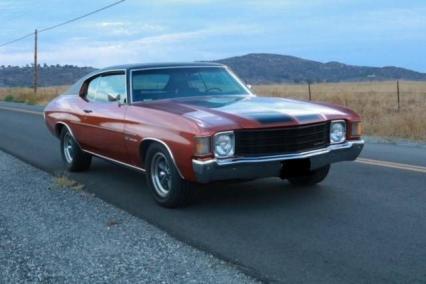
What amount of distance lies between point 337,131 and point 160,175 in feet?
6.21

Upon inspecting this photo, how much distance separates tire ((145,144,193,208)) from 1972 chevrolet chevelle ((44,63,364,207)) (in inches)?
0.4

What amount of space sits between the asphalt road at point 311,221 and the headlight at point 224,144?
65 centimetres

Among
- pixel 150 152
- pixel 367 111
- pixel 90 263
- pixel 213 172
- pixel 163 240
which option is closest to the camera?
pixel 90 263

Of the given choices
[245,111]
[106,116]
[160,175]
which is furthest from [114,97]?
[245,111]

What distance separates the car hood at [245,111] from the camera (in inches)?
231

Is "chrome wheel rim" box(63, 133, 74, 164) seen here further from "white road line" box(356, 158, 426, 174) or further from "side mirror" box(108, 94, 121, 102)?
"white road line" box(356, 158, 426, 174)

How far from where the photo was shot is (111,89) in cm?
771

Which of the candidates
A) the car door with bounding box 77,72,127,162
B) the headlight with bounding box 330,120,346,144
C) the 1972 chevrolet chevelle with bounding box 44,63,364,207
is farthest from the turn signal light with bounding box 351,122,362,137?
the car door with bounding box 77,72,127,162

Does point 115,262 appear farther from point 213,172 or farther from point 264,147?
point 264,147

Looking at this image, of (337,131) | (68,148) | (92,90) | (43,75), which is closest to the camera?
(337,131)

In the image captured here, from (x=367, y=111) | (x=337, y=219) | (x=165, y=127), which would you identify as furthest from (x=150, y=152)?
(x=367, y=111)

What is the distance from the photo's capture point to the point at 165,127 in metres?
6.17

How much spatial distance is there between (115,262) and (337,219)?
2.20m

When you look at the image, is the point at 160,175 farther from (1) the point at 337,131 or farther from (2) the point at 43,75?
(2) the point at 43,75
